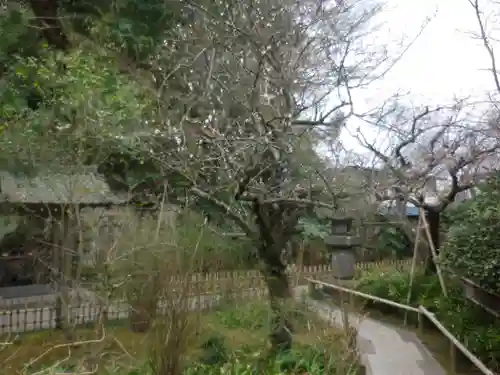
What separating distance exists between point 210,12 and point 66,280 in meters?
4.19

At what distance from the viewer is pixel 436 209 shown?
28.8 ft

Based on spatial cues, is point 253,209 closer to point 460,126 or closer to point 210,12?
point 210,12

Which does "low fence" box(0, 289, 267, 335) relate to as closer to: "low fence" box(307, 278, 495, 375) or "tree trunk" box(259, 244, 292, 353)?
"tree trunk" box(259, 244, 292, 353)

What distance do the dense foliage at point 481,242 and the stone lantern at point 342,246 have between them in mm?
3183

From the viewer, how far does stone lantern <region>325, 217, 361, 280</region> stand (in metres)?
9.58

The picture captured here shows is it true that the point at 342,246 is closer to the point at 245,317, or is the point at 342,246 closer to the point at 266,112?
the point at 245,317

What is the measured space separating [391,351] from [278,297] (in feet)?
6.06

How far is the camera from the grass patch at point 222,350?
5.07m

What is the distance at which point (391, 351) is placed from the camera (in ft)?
21.3

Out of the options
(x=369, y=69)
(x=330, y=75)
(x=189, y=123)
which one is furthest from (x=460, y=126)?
(x=189, y=123)

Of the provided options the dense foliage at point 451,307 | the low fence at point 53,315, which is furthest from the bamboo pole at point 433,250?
the low fence at point 53,315

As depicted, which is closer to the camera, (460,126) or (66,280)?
(66,280)

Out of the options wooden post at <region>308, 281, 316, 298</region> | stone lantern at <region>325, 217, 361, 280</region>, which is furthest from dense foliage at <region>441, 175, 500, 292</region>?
wooden post at <region>308, 281, 316, 298</region>

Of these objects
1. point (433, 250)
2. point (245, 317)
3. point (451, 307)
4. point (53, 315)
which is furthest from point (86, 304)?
point (433, 250)
